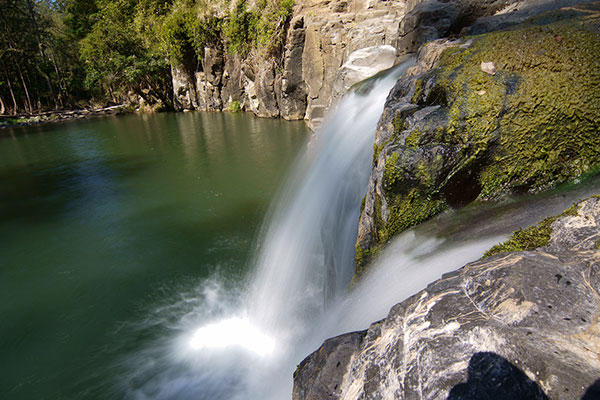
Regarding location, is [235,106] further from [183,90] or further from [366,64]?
[366,64]

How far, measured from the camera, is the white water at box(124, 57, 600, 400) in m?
2.48

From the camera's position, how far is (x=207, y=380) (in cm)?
344

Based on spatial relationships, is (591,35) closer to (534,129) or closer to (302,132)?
(534,129)

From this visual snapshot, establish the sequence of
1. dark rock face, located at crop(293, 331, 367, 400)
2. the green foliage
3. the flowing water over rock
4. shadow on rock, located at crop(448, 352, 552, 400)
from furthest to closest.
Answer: the green foliage → the flowing water over rock → dark rock face, located at crop(293, 331, 367, 400) → shadow on rock, located at crop(448, 352, 552, 400)

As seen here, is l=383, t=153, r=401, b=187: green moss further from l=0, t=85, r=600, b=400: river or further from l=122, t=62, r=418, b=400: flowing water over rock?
l=122, t=62, r=418, b=400: flowing water over rock

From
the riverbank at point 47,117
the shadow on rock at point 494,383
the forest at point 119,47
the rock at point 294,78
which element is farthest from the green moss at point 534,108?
the riverbank at point 47,117

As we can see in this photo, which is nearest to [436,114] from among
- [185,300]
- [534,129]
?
[534,129]

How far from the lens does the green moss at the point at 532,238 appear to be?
1.85m

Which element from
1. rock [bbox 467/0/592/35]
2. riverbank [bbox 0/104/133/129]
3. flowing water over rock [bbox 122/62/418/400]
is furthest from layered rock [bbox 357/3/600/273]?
riverbank [bbox 0/104/133/129]

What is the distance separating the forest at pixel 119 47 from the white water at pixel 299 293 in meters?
14.9

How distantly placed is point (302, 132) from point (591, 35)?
11.5 metres

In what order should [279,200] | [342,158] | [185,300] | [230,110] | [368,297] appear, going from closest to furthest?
[368,297]
[185,300]
[342,158]
[279,200]
[230,110]

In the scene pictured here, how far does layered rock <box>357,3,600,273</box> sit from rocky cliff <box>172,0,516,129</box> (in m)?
4.42

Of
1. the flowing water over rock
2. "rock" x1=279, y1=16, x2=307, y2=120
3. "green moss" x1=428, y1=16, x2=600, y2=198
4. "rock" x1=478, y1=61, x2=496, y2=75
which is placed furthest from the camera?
"rock" x1=279, y1=16, x2=307, y2=120
